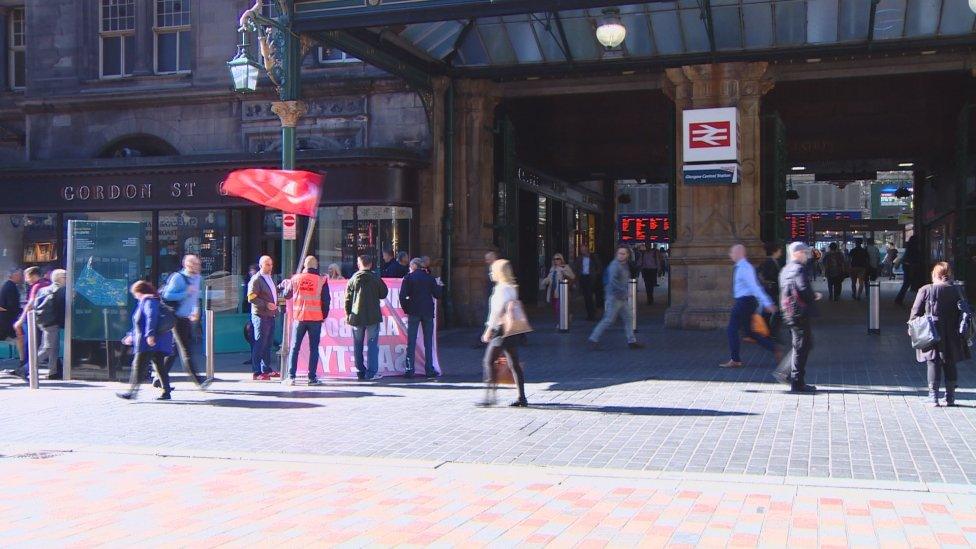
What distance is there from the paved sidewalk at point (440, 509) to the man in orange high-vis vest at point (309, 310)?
4.83m

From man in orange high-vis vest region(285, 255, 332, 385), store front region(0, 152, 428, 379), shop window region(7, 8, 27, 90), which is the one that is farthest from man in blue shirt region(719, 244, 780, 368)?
shop window region(7, 8, 27, 90)

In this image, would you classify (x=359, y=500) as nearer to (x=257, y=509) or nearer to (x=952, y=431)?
(x=257, y=509)

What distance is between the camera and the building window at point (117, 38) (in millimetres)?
22016

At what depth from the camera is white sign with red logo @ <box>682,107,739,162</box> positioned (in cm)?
1777

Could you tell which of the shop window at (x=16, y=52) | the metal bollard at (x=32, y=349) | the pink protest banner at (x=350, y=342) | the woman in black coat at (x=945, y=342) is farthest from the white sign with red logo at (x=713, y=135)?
the shop window at (x=16, y=52)

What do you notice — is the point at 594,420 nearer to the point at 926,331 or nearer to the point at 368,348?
the point at 926,331

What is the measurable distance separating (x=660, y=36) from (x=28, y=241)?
13.9m

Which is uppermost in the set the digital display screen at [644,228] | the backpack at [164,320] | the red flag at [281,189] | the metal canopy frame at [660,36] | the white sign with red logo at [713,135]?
the metal canopy frame at [660,36]

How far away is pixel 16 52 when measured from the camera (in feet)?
76.8

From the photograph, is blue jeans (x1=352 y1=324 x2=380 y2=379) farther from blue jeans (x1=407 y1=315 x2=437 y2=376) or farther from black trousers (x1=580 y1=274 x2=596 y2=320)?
black trousers (x1=580 y1=274 x2=596 y2=320)

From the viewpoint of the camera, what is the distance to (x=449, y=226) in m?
19.5

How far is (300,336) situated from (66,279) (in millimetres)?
3374

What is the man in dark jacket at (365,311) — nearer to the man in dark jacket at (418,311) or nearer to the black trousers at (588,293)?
the man in dark jacket at (418,311)

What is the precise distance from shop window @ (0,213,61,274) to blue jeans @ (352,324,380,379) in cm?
1109
